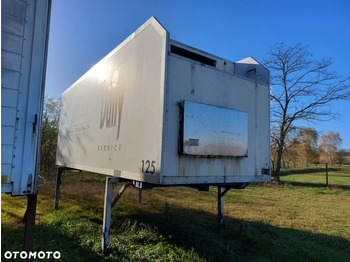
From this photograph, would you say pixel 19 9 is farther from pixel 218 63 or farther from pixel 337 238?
pixel 337 238

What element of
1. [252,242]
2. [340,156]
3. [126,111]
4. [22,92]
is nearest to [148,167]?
[126,111]

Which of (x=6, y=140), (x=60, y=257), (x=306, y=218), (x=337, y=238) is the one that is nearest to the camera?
(x=6, y=140)

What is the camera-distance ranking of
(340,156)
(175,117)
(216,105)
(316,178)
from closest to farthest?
(175,117) < (216,105) < (316,178) < (340,156)

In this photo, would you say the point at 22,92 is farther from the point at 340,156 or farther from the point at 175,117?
the point at 340,156

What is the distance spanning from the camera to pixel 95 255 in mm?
4234

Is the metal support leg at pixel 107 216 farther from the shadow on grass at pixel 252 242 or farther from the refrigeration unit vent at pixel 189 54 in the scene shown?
the refrigeration unit vent at pixel 189 54

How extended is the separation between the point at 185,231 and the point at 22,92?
4278 mm

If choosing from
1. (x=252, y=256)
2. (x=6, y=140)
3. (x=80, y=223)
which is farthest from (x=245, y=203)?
(x=6, y=140)

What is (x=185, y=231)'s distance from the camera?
5.38 metres

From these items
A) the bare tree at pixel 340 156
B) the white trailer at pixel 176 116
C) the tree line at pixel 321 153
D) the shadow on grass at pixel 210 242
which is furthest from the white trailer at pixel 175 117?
the bare tree at pixel 340 156

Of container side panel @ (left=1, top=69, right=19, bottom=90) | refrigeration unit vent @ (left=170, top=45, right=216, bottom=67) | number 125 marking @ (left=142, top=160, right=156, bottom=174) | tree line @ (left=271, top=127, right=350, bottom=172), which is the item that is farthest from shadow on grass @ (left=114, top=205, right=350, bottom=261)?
tree line @ (left=271, top=127, right=350, bottom=172)

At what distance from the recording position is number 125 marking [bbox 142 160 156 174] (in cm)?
356

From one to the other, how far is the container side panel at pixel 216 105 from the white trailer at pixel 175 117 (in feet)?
0.05

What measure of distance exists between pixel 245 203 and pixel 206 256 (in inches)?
229
